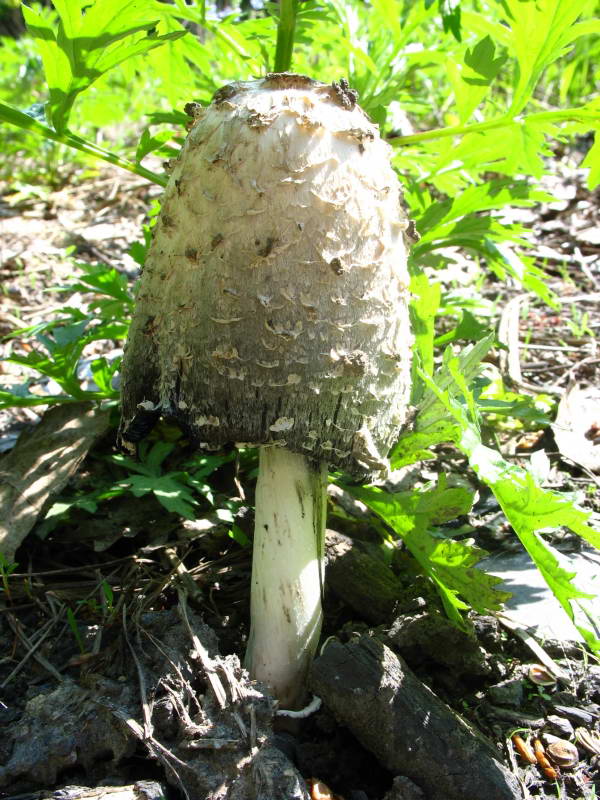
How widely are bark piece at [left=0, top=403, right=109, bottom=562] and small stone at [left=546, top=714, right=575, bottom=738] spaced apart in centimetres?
212

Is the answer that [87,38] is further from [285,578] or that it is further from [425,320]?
[285,578]

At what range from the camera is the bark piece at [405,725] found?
6.54 feet

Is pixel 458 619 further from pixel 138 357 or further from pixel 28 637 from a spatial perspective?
pixel 28 637

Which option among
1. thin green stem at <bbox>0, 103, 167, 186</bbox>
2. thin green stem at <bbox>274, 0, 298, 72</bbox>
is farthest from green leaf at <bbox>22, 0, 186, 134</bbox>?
thin green stem at <bbox>274, 0, 298, 72</bbox>

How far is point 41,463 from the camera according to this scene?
312 centimetres

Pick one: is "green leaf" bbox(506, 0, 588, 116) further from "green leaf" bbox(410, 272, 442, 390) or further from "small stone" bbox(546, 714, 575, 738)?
"small stone" bbox(546, 714, 575, 738)

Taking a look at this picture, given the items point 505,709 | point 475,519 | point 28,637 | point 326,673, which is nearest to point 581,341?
point 475,519

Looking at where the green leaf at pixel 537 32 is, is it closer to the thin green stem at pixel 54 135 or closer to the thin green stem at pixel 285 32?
the thin green stem at pixel 285 32

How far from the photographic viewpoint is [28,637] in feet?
8.70

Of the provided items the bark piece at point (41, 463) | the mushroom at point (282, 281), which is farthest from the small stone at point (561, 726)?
the bark piece at point (41, 463)

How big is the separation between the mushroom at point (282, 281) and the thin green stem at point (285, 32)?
0.63m

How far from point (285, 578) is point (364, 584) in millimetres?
416

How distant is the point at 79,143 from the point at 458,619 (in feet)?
7.66

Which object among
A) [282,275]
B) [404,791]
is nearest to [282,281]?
[282,275]
